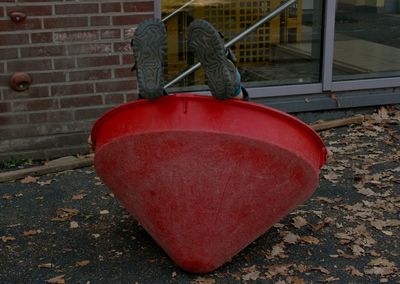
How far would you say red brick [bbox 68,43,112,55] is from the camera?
576cm

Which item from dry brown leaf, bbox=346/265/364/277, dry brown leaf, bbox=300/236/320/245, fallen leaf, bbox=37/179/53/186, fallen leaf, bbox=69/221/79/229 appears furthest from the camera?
fallen leaf, bbox=37/179/53/186

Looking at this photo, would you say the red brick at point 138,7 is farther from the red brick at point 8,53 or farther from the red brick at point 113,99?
the red brick at point 8,53

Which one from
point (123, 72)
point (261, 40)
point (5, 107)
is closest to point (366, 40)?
point (261, 40)

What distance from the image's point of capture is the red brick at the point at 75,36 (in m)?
5.70

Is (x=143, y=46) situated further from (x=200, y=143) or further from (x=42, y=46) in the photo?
(x=42, y=46)

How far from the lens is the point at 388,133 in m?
6.64

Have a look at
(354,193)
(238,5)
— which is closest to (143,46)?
(354,193)

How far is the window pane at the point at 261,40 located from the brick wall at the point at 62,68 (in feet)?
2.25

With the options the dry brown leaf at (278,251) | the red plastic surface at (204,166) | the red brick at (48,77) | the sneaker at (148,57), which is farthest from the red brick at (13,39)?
the dry brown leaf at (278,251)

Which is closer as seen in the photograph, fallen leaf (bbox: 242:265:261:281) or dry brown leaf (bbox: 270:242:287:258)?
fallen leaf (bbox: 242:265:261:281)

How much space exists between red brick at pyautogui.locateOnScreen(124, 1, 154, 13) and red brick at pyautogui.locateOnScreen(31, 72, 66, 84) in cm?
77

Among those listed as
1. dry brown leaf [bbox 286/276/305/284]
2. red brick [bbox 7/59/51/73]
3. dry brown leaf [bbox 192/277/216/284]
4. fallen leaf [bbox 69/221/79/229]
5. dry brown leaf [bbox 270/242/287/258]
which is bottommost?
dry brown leaf [bbox 286/276/305/284]

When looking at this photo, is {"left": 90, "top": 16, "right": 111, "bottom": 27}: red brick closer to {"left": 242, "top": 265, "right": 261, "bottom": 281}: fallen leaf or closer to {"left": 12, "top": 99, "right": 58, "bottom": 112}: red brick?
{"left": 12, "top": 99, "right": 58, "bottom": 112}: red brick

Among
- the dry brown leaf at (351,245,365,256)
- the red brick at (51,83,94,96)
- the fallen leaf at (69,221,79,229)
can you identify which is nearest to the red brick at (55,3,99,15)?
the red brick at (51,83,94,96)
